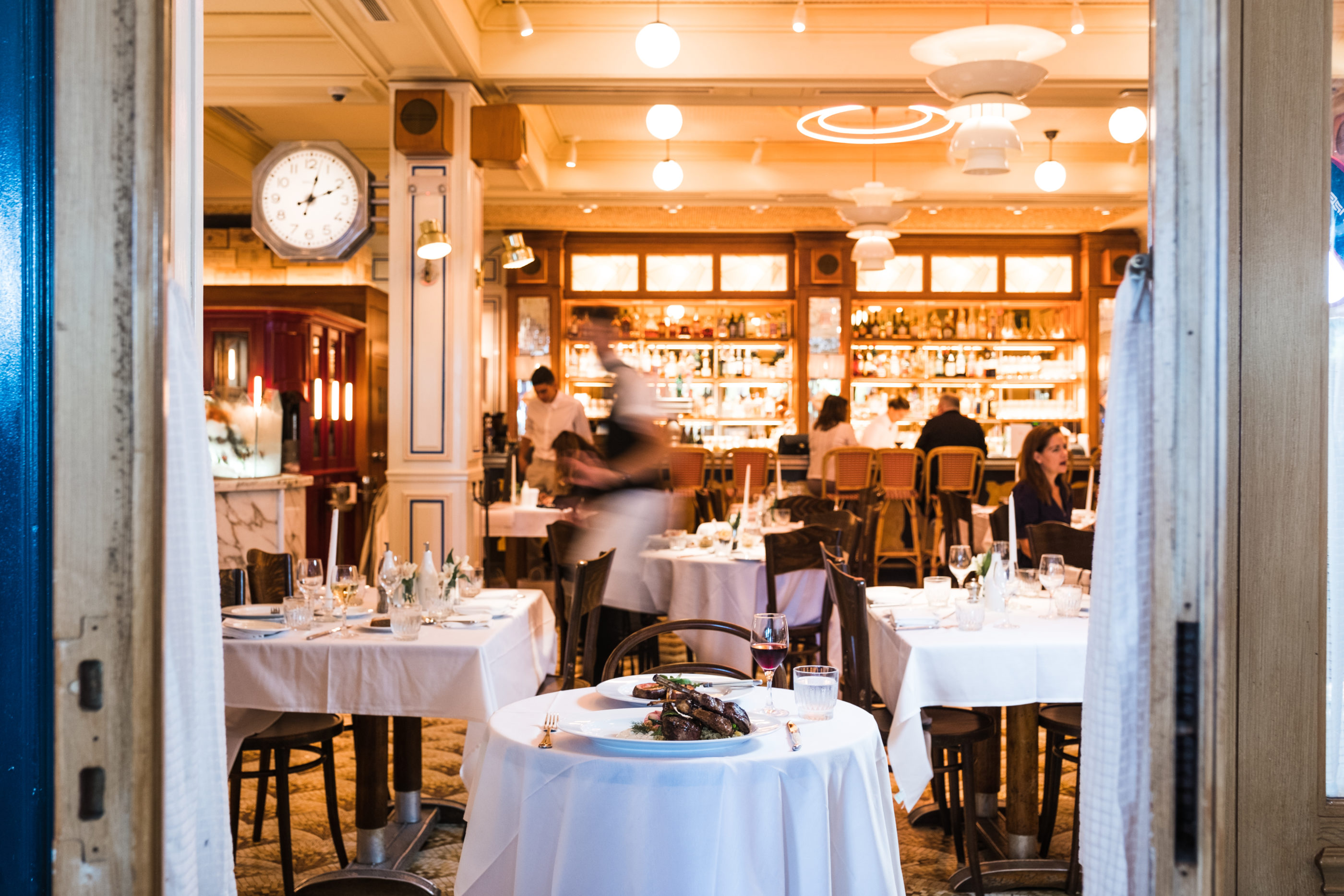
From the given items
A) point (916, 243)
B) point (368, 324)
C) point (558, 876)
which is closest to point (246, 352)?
point (368, 324)

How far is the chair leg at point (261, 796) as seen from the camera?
341cm

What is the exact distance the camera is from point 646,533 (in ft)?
17.5

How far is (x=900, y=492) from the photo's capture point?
8.67m

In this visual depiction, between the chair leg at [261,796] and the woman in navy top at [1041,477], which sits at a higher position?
the woman in navy top at [1041,477]

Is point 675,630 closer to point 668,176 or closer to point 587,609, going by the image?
point 587,609

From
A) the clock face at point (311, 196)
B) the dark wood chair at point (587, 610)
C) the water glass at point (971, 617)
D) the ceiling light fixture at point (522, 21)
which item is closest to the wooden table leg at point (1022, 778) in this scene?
the water glass at point (971, 617)

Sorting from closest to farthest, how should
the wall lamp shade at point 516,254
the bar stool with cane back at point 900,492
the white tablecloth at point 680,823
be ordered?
the white tablecloth at point 680,823
the wall lamp shade at point 516,254
the bar stool with cane back at point 900,492

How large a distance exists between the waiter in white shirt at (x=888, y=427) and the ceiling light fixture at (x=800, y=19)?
4.44 metres

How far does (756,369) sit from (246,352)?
5088 mm

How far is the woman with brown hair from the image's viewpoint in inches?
359

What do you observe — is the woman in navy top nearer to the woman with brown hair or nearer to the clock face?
the woman with brown hair

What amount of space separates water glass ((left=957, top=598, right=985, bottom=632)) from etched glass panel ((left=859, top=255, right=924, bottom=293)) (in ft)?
28.5

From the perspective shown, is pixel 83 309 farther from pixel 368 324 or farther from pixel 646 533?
pixel 368 324

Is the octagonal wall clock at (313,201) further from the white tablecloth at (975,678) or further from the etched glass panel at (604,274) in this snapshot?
the etched glass panel at (604,274)
